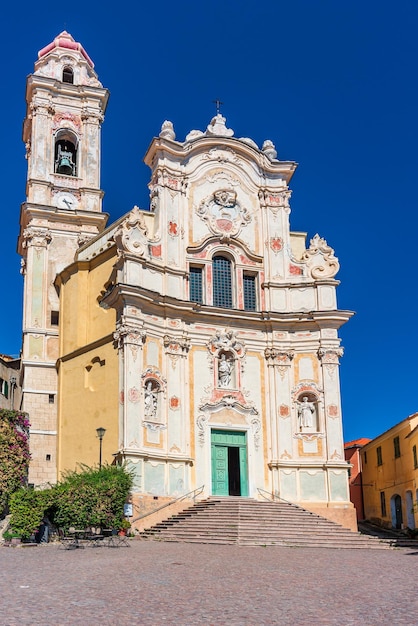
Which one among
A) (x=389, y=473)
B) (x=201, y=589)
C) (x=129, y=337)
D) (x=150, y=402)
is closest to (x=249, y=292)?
(x=129, y=337)

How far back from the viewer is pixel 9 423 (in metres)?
30.5

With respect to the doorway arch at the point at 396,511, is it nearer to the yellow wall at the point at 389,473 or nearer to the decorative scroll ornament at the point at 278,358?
the yellow wall at the point at 389,473

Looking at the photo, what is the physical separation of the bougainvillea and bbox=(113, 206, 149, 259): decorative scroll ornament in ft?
26.5

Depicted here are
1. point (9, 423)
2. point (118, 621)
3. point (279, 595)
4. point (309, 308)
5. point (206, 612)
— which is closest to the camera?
point (118, 621)

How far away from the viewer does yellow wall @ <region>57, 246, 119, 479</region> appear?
103ft

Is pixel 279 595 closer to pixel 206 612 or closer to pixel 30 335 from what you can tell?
pixel 206 612

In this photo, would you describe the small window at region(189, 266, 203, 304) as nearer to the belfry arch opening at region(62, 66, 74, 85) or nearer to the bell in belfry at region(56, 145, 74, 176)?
the bell in belfry at region(56, 145, 74, 176)

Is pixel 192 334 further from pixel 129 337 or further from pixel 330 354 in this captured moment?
pixel 330 354

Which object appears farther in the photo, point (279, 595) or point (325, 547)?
point (325, 547)

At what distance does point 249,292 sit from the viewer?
3591 centimetres

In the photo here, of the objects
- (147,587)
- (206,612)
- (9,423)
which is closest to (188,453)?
(9,423)

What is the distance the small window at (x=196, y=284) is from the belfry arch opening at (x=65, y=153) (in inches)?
403

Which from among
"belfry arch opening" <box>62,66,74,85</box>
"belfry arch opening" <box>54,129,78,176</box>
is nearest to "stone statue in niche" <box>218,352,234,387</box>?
"belfry arch opening" <box>54,129,78,176</box>

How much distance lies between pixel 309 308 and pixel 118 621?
26.4 m
